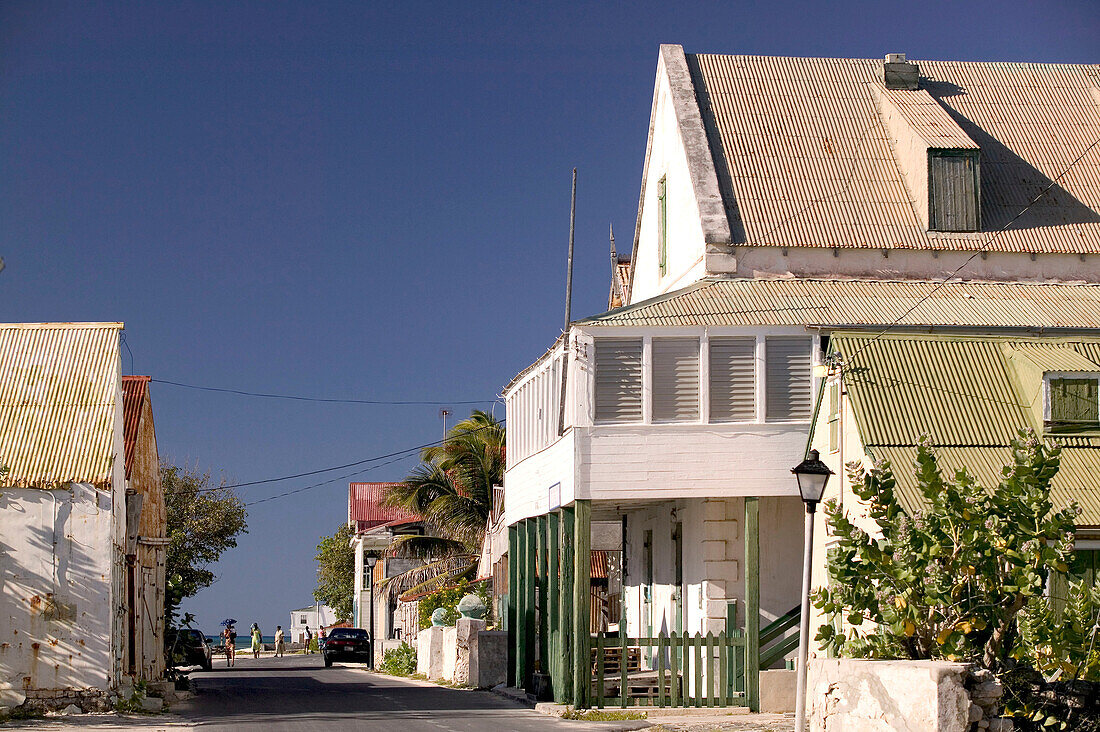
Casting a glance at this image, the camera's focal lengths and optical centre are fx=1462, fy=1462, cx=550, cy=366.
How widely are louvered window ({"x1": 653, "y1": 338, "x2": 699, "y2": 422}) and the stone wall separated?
8536mm

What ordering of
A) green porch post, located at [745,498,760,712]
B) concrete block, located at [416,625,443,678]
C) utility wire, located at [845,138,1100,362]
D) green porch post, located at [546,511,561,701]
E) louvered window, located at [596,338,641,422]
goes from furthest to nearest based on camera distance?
concrete block, located at [416,625,443,678] → green porch post, located at [546,511,561,701] → louvered window, located at [596,338,641,422] → green porch post, located at [745,498,760,712] → utility wire, located at [845,138,1100,362]

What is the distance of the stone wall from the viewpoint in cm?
1211

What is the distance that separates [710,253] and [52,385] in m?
11.4

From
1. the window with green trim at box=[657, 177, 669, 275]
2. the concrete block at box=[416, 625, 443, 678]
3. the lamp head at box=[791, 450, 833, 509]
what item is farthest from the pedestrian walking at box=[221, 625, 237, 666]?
the lamp head at box=[791, 450, 833, 509]

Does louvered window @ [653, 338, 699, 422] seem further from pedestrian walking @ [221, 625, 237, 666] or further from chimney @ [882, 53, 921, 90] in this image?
pedestrian walking @ [221, 625, 237, 666]

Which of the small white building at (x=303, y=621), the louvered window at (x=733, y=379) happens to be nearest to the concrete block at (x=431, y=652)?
the louvered window at (x=733, y=379)

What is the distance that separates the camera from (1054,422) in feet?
66.7

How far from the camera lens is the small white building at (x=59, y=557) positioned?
21.6 meters

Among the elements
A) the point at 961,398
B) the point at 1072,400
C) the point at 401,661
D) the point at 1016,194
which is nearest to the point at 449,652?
the point at 401,661

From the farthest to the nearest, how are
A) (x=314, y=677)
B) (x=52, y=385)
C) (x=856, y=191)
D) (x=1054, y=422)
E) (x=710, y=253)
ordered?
(x=314, y=677)
(x=856, y=191)
(x=710, y=253)
(x=52, y=385)
(x=1054, y=422)

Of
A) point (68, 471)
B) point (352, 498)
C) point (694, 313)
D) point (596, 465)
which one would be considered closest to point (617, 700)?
point (596, 465)

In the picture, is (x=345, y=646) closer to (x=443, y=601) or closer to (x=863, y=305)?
(x=443, y=601)

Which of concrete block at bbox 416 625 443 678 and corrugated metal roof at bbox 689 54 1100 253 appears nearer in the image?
corrugated metal roof at bbox 689 54 1100 253

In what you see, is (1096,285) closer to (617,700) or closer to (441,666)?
(617,700)
